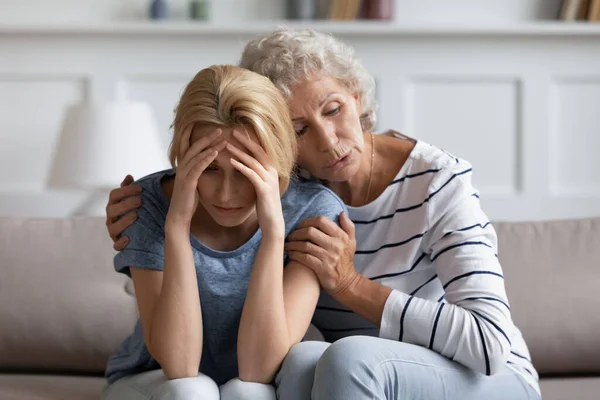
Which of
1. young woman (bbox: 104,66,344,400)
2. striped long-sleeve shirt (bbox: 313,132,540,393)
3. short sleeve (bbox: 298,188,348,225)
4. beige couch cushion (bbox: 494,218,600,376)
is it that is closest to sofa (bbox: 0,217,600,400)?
beige couch cushion (bbox: 494,218,600,376)

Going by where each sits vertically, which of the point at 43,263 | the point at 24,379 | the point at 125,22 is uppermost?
the point at 125,22

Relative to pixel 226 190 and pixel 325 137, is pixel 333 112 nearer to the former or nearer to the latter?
pixel 325 137

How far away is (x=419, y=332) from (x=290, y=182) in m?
0.40

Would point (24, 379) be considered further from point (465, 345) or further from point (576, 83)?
point (576, 83)

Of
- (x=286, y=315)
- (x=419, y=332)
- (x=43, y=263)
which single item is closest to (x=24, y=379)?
(x=43, y=263)

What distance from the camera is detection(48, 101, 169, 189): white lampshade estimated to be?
2.92 meters

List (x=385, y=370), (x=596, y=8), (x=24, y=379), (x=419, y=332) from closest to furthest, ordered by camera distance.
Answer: (x=385, y=370)
(x=419, y=332)
(x=24, y=379)
(x=596, y=8)

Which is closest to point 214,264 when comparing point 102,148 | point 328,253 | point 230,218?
point 230,218

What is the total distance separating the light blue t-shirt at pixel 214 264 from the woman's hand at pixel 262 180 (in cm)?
13

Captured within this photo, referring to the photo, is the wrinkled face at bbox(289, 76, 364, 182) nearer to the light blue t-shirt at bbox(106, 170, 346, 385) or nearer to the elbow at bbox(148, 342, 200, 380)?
the light blue t-shirt at bbox(106, 170, 346, 385)

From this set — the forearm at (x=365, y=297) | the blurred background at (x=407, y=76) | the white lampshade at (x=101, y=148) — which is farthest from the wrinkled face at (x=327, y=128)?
the blurred background at (x=407, y=76)

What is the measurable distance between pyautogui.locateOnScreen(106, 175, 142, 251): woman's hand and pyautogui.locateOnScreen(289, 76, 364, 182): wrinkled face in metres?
0.32

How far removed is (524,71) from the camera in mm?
3344

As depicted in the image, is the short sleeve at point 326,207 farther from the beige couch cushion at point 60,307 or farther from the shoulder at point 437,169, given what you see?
the beige couch cushion at point 60,307
